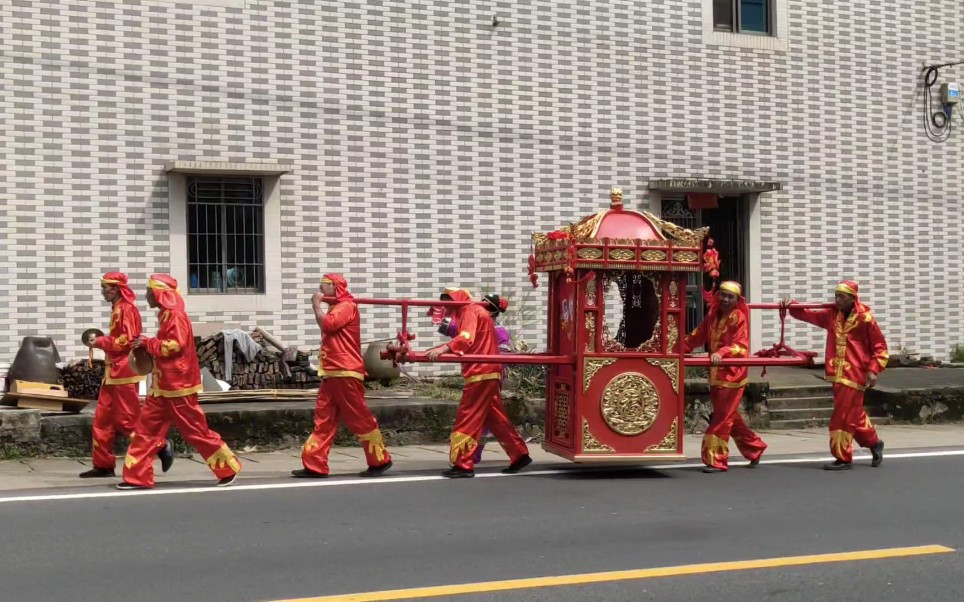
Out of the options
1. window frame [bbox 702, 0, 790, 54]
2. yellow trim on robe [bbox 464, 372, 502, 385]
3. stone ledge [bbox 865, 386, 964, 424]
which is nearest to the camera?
yellow trim on robe [bbox 464, 372, 502, 385]

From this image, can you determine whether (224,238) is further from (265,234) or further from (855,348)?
(855,348)

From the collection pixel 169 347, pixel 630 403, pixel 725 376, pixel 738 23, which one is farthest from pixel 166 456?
pixel 738 23

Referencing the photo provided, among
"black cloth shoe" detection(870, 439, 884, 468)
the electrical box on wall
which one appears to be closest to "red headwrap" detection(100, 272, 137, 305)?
"black cloth shoe" detection(870, 439, 884, 468)

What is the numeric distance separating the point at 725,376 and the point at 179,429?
4573 mm

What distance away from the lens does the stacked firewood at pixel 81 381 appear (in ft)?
41.7

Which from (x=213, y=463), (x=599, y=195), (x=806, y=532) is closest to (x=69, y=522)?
(x=213, y=463)

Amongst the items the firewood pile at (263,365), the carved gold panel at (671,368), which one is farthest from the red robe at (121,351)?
the carved gold panel at (671,368)

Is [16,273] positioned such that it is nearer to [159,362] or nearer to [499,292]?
[159,362]

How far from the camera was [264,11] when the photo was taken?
551 inches

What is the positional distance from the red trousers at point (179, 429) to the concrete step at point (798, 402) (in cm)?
717

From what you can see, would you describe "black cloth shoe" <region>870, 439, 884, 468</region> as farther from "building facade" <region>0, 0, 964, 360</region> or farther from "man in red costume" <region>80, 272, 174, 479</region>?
"man in red costume" <region>80, 272, 174, 479</region>

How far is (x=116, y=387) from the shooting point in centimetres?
995

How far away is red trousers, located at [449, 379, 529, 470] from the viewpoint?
1019 centimetres

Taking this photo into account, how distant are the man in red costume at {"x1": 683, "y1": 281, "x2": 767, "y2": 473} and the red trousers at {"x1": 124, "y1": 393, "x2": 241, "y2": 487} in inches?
155
